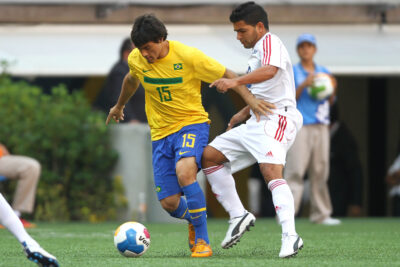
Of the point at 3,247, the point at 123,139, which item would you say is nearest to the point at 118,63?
the point at 123,139

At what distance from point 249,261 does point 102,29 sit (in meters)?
8.37

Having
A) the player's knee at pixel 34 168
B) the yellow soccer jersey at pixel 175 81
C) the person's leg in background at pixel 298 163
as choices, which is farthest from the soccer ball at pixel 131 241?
the player's knee at pixel 34 168

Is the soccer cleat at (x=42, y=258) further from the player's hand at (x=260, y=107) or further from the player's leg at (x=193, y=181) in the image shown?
the player's hand at (x=260, y=107)

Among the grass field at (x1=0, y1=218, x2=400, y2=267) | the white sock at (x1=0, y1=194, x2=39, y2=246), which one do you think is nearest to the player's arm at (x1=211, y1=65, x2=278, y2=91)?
the grass field at (x1=0, y1=218, x2=400, y2=267)

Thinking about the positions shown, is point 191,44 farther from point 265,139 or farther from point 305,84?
point 265,139

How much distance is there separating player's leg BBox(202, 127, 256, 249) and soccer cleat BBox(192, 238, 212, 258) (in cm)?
24

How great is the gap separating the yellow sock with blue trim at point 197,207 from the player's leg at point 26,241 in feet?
5.27

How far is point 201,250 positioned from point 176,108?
110 cm

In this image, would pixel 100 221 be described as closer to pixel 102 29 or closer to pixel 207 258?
pixel 102 29

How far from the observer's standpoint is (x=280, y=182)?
701 cm

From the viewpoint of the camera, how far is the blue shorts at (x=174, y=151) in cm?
725

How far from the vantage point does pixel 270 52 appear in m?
7.00

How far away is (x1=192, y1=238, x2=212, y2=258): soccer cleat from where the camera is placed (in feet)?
23.0

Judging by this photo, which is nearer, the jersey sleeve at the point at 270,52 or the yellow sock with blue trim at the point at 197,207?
the jersey sleeve at the point at 270,52
